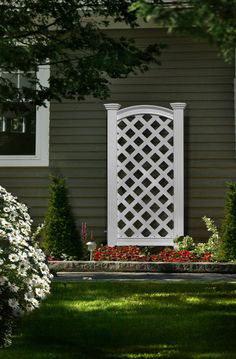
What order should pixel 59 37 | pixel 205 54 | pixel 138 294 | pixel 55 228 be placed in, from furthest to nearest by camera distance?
1. pixel 205 54
2. pixel 55 228
3. pixel 138 294
4. pixel 59 37

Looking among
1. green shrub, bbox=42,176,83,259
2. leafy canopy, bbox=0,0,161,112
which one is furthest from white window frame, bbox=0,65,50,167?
leafy canopy, bbox=0,0,161,112

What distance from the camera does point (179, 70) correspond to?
13.1 metres

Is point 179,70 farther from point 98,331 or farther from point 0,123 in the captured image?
point 98,331

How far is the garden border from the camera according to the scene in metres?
11.1

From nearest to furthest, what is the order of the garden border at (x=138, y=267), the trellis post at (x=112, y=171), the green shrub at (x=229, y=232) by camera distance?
the garden border at (x=138, y=267)
the green shrub at (x=229, y=232)
the trellis post at (x=112, y=171)

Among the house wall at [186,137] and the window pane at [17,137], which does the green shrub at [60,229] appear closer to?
the house wall at [186,137]

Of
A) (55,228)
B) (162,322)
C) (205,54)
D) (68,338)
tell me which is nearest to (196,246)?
(55,228)

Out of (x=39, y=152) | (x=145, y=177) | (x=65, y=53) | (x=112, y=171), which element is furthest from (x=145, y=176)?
(x=65, y=53)

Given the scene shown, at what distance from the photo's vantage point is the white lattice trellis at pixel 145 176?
495 inches

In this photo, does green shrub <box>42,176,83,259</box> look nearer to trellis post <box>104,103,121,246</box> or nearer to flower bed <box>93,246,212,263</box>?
flower bed <box>93,246,212,263</box>

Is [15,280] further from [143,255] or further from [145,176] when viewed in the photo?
[145,176]

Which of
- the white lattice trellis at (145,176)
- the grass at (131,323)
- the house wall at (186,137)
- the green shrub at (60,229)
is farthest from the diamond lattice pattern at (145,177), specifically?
the grass at (131,323)

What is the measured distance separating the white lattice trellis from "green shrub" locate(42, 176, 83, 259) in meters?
0.73

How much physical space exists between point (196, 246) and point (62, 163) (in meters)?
2.80
